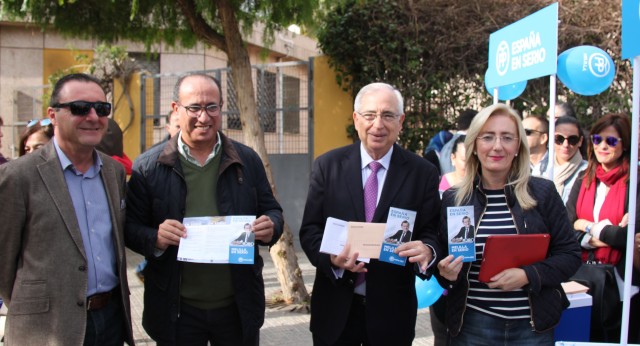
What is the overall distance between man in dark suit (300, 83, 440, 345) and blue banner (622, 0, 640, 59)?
1391mm

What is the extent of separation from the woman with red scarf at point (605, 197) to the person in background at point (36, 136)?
4.58m

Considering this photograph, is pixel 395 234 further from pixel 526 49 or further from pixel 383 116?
pixel 526 49

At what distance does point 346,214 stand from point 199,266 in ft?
2.86

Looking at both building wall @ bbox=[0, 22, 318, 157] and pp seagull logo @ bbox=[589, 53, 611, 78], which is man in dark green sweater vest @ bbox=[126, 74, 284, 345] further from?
building wall @ bbox=[0, 22, 318, 157]

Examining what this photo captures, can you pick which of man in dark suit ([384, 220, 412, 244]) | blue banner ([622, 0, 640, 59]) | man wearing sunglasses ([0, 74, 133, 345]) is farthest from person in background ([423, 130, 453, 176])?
man wearing sunglasses ([0, 74, 133, 345])

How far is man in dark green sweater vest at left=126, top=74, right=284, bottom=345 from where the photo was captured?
3178 millimetres

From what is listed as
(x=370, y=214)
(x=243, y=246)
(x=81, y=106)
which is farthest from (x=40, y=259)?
(x=370, y=214)

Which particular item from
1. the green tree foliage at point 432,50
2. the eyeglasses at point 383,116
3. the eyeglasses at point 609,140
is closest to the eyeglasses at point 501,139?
the eyeglasses at point 383,116

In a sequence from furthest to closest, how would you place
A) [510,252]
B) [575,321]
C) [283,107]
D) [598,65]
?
1. [283,107]
2. [598,65]
3. [575,321]
4. [510,252]

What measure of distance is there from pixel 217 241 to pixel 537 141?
13.5 feet

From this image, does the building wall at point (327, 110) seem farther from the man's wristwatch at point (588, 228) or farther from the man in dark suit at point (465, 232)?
the man in dark suit at point (465, 232)

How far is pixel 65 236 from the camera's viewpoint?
9.07 ft

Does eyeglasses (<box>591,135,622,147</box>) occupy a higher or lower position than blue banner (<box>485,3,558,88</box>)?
lower

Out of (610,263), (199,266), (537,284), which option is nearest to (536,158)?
(610,263)
